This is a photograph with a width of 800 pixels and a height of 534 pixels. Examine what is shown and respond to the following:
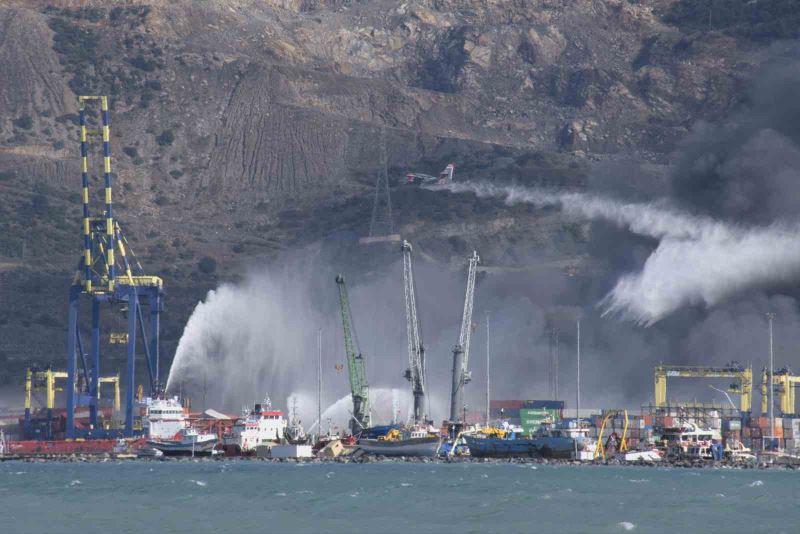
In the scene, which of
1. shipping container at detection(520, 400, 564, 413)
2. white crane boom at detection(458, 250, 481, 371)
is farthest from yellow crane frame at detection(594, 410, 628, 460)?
white crane boom at detection(458, 250, 481, 371)

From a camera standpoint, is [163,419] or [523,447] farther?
[163,419]

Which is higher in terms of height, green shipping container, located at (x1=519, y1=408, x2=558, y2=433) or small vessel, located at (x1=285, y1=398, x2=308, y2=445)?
green shipping container, located at (x1=519, y1=408, x2=558, y2=433)

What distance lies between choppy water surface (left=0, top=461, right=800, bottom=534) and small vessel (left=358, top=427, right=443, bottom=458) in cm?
1656

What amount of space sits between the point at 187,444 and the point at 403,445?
63.2ft

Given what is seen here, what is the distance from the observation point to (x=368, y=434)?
6870 inches

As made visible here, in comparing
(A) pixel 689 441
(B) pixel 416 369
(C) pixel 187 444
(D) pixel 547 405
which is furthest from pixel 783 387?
(C) pixel 187 444

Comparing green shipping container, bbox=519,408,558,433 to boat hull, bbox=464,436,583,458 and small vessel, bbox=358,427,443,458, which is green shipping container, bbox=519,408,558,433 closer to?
small vessel, bbox=358,427,443,458

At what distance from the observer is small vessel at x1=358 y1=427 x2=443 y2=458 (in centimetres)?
16738

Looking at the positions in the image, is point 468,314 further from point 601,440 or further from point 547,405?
point 601,440

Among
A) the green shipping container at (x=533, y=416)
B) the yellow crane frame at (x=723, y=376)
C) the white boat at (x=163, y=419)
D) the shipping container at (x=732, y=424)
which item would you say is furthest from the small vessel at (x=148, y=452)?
the shipping container at (x=732, y=424)

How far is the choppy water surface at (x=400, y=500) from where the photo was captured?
3952 inches

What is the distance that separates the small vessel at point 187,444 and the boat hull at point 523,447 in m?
23.5

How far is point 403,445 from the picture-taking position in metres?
168

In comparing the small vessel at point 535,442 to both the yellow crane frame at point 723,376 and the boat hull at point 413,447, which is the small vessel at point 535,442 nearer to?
the boat hull at point 413,447
